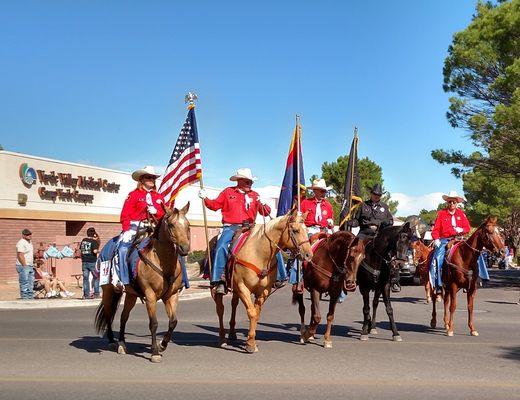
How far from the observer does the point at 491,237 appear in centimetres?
1199

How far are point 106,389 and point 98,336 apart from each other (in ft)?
15.2

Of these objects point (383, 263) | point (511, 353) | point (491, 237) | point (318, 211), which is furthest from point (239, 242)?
point (491, 237)

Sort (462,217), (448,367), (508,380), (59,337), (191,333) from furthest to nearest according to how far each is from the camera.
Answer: (462,217) < (191,333) < (59,337) < (448,367) < (508,380)

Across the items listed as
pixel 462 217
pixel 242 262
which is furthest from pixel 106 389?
pixel 462 217

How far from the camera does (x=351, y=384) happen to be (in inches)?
295

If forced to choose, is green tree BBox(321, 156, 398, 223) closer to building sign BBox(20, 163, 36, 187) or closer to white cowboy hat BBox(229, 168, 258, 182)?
building sign BBox(20, 163, 36, 187)

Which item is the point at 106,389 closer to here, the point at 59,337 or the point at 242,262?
the point at 242,262

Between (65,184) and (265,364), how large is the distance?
24674 millimetres

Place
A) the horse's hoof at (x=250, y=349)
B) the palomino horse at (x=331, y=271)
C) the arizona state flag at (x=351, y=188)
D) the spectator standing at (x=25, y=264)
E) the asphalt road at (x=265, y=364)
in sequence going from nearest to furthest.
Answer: the asphalt road at (x=265, y=364)
the horse's hoof at (x=250, y=349)
the palomino horse at (x=331, y=271)
the arizona state flag at (x=351, y=188)
the spectator standing at (x=25, y=264)

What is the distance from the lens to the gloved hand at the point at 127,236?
974cm

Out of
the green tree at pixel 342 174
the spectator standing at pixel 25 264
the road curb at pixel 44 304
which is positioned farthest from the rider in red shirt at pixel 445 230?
the green tree at pixel 342 174

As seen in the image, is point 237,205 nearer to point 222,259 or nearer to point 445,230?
point 222,259

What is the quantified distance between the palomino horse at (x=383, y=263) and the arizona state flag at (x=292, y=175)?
5.93 feet

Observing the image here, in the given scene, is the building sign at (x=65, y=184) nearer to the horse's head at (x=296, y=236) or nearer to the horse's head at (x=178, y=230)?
the horse's head at (x=178, y=230)
